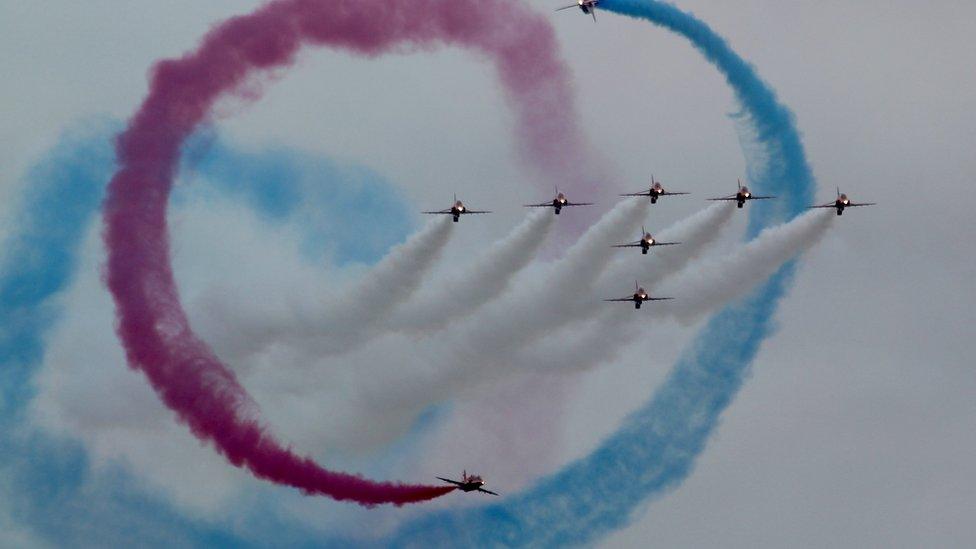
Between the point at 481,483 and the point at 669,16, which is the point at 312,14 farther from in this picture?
the point at 481,483

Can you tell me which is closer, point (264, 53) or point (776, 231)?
point (264, 53)

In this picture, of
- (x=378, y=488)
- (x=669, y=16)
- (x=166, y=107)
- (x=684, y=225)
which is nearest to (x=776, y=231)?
(x=684, y=225)

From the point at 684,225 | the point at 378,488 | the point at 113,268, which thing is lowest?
the point at 378,488

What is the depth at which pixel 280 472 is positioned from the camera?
83.9 metres

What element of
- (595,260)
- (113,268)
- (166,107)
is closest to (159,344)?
(113,268)

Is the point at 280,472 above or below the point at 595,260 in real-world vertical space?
below

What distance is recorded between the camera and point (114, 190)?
271ft

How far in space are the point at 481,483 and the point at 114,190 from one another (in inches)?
685

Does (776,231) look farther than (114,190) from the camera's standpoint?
Yes

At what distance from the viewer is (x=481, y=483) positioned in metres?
85.9

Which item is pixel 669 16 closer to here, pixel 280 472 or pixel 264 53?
pixel 264 53

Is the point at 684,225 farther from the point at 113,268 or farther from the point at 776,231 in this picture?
the point at 113,268

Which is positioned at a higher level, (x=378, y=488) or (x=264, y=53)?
(x=264, y=53)

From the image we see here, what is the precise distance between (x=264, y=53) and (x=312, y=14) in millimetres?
2240
